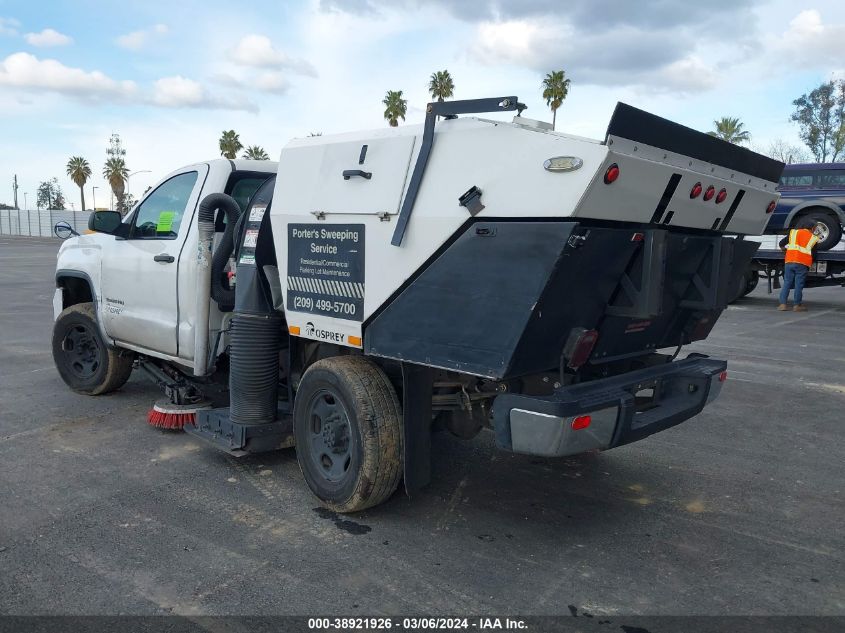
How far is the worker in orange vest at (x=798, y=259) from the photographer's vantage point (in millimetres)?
13945

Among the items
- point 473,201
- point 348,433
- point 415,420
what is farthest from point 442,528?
point 473,201

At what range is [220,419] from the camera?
4793 mm

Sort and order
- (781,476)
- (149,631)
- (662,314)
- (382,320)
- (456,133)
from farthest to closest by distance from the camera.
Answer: (781,476) → (662,314) → (382,320) → (456,133) → (149,631)

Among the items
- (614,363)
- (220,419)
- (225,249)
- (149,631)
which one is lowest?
(149,631)

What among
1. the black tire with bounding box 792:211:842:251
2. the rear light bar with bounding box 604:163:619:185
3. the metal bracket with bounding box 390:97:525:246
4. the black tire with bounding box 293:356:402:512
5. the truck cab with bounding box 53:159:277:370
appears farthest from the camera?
the black tire with bounding box 792:211:842:251

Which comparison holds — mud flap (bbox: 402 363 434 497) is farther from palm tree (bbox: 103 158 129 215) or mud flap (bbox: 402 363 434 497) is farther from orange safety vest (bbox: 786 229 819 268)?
palm tree (bbox: 103 158 129 215)

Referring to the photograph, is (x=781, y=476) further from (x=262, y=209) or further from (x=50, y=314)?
(x=50, y=314)

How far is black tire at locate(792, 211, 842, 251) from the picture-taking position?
1473 centimetres

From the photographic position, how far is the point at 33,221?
7050cm

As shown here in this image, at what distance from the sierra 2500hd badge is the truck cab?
1.28 meters

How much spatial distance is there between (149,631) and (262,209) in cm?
256

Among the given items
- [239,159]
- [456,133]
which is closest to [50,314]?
[239,159]

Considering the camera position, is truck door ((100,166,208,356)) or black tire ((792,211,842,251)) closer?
truck door ((100,166,208,356))

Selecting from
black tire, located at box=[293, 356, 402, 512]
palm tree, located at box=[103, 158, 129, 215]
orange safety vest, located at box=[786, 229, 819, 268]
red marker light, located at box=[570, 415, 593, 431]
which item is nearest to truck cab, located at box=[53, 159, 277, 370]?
black tire, located at box=[293, 356, 402, 512]
